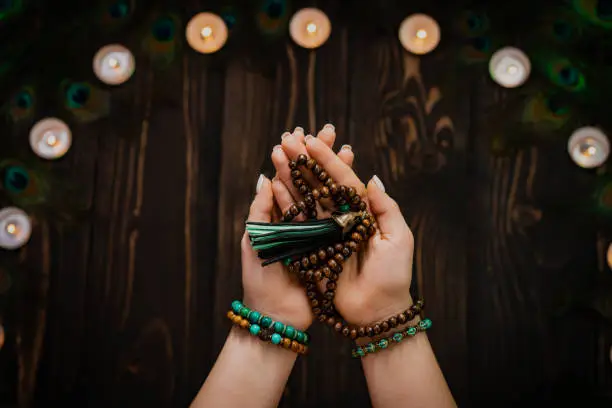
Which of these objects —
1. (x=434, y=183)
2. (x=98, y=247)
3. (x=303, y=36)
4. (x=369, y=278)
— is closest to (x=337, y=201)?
(x=369, y=278)

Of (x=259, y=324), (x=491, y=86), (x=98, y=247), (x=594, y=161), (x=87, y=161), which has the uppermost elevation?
(x=491, y=86)

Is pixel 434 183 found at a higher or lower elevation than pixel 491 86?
lower

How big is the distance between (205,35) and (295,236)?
68 centimetres

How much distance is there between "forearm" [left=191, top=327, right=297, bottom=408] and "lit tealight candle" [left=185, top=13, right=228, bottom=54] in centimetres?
76

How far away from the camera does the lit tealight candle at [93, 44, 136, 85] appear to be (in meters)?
1.35

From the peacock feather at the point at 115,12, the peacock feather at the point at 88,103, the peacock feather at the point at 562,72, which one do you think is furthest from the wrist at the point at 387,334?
the peacock feather at the point at 115,12

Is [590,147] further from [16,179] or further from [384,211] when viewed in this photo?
[16,179]

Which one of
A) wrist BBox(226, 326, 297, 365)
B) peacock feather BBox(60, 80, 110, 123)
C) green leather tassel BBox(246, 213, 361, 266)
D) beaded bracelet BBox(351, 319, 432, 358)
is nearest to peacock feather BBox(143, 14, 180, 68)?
peacock feather BBox(60, 80, 110, 123)

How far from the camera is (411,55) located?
4.37 ft

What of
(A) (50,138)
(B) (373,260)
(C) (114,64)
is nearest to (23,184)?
(A) (50,138)

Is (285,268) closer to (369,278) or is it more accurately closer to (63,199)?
(369,278)

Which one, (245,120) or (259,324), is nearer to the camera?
(259,324)

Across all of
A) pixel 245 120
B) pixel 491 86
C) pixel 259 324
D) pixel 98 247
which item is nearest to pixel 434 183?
pixel 491 86

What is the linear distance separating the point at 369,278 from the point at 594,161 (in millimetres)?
748
